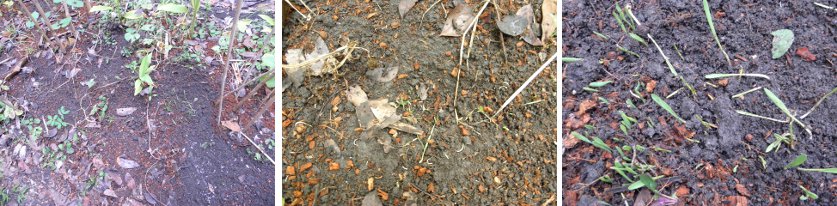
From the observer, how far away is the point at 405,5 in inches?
42.7

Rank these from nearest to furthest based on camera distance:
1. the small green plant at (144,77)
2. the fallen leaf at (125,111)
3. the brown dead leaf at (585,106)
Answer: the brown dead leaf at (585,106) < the small green plant at (144,77) < the fallen leaf at (125,111)

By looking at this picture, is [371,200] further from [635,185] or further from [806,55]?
[806,55]

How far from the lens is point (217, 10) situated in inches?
69.5

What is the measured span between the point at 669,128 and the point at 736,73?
0.20m

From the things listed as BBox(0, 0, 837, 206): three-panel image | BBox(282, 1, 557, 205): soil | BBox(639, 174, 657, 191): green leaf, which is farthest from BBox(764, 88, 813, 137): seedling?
BBox(282, 1, 557, 205): soil

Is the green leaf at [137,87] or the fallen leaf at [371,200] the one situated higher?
the fallen leaf at [371,200]

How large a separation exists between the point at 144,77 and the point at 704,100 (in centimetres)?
129

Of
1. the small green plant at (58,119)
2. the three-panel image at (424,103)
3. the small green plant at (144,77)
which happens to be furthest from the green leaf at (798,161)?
the small green plant at (58,119)

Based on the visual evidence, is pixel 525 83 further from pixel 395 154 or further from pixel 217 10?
pixel 217 10

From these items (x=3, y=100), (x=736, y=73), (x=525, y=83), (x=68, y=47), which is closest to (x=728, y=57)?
(x=736, y=73)

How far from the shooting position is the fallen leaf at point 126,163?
5.12 ft

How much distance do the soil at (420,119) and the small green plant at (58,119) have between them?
98cm

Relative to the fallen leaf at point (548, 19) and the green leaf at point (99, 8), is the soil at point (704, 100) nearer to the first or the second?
the fallen leaf at point (548, 19)

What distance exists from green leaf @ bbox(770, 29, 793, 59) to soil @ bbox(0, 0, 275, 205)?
119 centimetres
